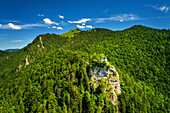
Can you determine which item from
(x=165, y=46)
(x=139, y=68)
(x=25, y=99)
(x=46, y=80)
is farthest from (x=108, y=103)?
(x=165, y=46)

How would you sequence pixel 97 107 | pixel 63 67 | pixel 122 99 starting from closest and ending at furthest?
pixel 97 107
pixel 122 99
pixel 63 67

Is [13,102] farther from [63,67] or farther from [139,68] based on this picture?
[139,68]

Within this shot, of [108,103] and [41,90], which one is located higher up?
[41,90]

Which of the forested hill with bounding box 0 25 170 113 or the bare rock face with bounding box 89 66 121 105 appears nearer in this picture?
the forested hill with bounding box 0 25 170 113

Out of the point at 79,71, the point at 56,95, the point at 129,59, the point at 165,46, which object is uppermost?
the point at 165,46

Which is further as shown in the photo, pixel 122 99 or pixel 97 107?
pixel 122 99

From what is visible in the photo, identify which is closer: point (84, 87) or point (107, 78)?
point (84, 87)

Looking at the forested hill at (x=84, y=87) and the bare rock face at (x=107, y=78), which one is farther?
the bare rock face at (x=107, y=78)

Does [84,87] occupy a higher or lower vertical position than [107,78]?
lower

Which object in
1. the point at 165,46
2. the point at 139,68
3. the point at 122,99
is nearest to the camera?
the point at 122,99

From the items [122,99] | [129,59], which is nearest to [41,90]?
[122,99]
